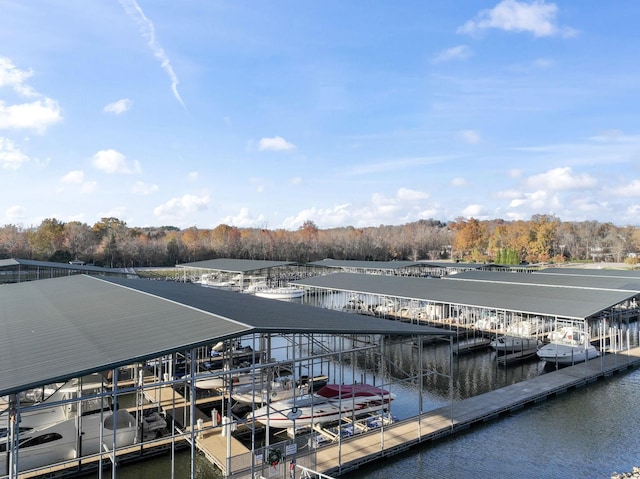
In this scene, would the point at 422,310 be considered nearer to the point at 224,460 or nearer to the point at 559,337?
the point at 559,337

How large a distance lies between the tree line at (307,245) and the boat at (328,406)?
5916 centimetres

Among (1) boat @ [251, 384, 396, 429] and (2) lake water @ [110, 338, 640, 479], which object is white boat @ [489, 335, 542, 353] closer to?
(2) lake water @ [110, 338, 640, 479]

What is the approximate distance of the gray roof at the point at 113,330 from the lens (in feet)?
27.0

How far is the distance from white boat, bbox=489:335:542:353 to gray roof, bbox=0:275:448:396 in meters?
12.1

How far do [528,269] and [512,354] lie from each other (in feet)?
128

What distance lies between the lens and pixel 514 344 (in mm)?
24016

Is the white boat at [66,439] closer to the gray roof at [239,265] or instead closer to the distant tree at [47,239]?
the gray roof at [239,265]

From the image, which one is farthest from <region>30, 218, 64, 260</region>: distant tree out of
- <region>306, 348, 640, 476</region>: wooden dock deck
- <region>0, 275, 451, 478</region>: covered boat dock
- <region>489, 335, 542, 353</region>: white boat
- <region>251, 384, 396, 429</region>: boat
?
<region>306, 348, 640, 476</region>: wooden dock deck

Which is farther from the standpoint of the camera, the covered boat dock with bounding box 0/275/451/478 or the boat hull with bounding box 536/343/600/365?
the boat hull with bounding box 536/343/600/365

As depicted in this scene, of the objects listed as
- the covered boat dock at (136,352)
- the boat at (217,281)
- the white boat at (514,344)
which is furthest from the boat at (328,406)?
the boat at (217,281)

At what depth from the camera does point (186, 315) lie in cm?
1199

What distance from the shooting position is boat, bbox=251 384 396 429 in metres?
13.8

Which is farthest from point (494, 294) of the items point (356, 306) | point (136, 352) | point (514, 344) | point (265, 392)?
point (136, 352)

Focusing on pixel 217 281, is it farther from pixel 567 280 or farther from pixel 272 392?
pixel 272 392
